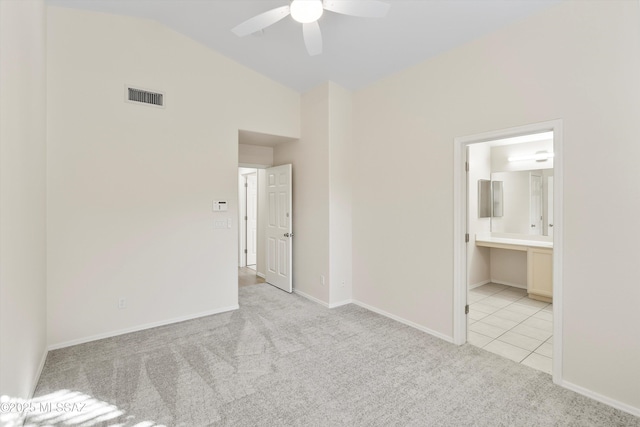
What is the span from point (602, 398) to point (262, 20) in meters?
3.80

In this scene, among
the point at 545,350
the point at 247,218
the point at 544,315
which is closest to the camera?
the point at 545,350

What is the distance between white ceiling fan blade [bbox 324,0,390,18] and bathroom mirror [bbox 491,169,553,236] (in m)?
3.42

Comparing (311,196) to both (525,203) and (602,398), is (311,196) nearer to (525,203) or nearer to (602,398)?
(525,203)

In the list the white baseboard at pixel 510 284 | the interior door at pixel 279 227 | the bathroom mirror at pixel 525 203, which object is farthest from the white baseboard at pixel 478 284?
the interior door at pixel 279 227

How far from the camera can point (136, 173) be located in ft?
11.2

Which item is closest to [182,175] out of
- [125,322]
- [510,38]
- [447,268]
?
[125,322]

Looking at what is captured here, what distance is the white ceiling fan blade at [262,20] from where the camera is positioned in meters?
2.27

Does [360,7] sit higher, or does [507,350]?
[360,7]

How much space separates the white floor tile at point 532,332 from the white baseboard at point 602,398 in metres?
0.94

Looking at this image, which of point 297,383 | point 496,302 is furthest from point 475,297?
point 297,383

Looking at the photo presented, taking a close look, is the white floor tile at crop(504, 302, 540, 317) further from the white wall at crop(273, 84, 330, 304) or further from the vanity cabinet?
the white wall at crop(273, 84, 330, 304)

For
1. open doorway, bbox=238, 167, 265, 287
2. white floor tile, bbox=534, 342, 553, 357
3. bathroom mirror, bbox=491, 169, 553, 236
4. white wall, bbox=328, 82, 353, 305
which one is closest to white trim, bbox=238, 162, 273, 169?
open doorway, bbox=238, 167, 265, 287

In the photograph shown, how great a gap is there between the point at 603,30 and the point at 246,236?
6612 millimetres

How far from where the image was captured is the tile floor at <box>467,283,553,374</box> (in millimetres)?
2909
